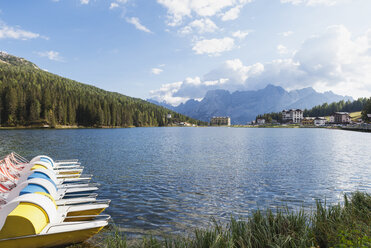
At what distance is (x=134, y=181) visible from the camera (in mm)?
23516

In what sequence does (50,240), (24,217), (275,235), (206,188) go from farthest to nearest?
(206,188) → (50,240) → (24,217) → (275,235)

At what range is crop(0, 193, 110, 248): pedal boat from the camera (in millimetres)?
8703

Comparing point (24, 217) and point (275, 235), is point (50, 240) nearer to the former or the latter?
point (24, 217)

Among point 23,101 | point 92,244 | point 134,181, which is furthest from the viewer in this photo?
point 23,101

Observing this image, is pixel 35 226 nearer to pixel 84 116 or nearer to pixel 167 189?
pixel 167 189

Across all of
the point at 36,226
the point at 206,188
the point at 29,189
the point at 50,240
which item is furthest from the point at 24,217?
the point at 206,188

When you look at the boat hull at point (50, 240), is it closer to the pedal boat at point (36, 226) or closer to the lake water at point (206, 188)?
the pedal boat at point (36, 226)

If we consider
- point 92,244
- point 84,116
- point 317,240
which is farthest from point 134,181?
point 84,116

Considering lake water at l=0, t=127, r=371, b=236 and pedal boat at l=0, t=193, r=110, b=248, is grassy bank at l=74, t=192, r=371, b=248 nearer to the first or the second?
pedal boat at l=0, t=193, r=110, b=248

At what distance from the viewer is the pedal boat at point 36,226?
28.6 ft

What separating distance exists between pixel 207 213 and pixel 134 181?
35.3 feet

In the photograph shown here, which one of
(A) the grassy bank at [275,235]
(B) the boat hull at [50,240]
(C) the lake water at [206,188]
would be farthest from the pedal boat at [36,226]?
(C) the lake water at [206,188]

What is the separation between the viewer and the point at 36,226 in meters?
8.97

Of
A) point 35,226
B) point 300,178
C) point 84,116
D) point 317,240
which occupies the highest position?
point 84,116
